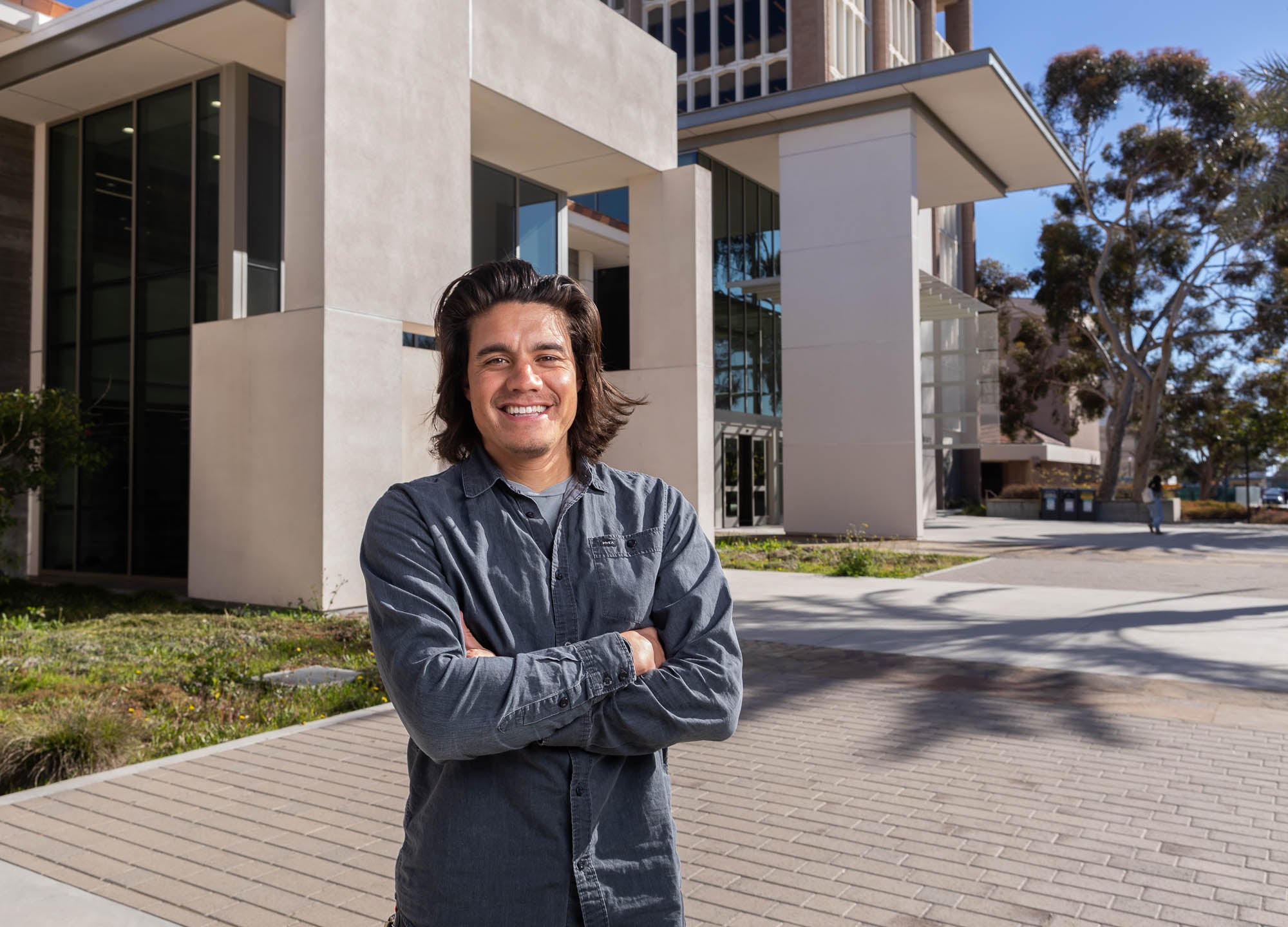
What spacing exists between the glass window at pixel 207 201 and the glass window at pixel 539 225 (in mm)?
5109

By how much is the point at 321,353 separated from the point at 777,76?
2531cm

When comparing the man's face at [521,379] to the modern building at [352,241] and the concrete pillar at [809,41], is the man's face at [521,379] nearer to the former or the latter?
the modern building at [352,241]

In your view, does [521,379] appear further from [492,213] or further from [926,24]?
[926,24]

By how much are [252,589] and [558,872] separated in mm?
10147

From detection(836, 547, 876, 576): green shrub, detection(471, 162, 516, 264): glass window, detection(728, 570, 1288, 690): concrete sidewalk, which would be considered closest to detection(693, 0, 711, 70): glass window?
detection(471, 162, 516, 264): glass window

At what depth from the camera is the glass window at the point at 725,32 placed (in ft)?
109

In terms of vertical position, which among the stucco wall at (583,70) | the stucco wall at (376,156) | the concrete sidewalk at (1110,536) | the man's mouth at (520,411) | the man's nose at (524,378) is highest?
the stucco wall at (583,70)

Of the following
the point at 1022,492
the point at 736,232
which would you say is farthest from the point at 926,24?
the point at 1022,492

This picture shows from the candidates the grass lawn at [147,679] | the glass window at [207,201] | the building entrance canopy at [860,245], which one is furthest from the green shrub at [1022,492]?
the grass lawn at [147,679]

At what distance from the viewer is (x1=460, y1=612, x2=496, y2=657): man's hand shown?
5.82ft

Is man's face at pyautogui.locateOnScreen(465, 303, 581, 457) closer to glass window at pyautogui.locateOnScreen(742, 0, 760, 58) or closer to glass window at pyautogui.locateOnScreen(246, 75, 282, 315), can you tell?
glass window at pyautogui.locateOnScreen(246, 75, 282, 315)

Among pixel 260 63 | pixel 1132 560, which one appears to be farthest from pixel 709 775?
pixel 1132 560

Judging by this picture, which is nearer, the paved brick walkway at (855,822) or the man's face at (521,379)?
the man's face at (521,379)

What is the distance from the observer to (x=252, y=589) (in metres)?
10.9
